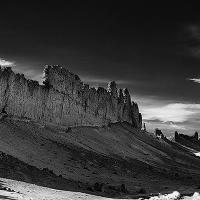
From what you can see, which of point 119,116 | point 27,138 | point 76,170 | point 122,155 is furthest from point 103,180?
point 119,116

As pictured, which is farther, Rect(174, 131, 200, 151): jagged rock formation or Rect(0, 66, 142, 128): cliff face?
Rect(174, 131, 200, 151): jagged rock formation

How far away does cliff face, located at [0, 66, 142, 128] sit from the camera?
61.5m

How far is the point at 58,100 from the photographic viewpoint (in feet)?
248

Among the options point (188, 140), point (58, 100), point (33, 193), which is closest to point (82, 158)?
point (58, 100)

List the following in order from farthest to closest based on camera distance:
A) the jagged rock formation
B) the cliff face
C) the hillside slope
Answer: the jagged rock formation < the cliff face < the hillside slope

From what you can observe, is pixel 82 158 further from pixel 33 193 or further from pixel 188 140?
pixel 188 140

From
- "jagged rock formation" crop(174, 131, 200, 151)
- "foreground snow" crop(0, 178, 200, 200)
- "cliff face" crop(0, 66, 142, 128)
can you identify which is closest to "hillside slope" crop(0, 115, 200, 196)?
"cliff face" crop(0, 66, 142, 128)

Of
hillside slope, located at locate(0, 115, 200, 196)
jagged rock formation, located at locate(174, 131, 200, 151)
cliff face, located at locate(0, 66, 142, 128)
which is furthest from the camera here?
jagged rock formation, located at locate(174, 131, 200, 151)

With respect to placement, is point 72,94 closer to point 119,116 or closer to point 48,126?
point 48,126

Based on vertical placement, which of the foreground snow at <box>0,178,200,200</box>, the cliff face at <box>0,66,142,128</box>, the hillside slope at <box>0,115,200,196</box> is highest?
the cliff face at <box>0,66,142,128</box>

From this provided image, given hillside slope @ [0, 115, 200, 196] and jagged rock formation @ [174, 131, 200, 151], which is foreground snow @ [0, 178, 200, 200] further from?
jagged rock formation @ [174, 131, 200, 151]

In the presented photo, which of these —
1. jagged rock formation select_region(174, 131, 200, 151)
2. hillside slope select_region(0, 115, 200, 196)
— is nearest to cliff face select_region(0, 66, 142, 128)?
hillside slope select_region(0, 115, 200, 196)

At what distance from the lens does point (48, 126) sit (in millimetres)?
66000

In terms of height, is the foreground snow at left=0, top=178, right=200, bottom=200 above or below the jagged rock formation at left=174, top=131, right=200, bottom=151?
below
